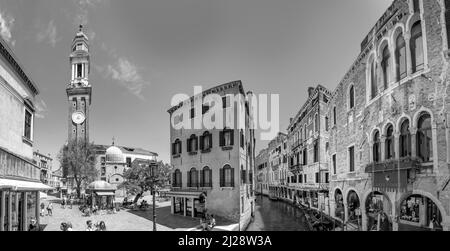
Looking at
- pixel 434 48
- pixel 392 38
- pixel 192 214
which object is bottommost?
pixel 192 214

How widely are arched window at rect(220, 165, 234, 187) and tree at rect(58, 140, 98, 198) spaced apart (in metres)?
20.6

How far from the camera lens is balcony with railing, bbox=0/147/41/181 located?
850cm

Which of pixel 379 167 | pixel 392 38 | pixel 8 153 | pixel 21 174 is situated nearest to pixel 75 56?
pixel 8 153

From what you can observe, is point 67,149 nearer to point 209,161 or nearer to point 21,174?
point 209,161

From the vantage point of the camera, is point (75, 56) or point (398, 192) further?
point (75, 56)

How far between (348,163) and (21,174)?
1391 centimetres

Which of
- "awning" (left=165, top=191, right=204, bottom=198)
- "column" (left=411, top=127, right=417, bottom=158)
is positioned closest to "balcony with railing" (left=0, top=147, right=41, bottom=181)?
"awning" (left=165, top=191, right=204, bottom=198)

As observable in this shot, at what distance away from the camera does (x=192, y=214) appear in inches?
752

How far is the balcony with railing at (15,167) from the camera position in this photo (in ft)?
27.9

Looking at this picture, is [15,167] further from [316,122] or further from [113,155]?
[113,155]

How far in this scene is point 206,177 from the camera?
751 inches

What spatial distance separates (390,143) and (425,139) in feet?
4.48

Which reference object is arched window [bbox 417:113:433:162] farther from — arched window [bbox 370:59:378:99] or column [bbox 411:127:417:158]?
arched window [bbox 370:59:378:99]
